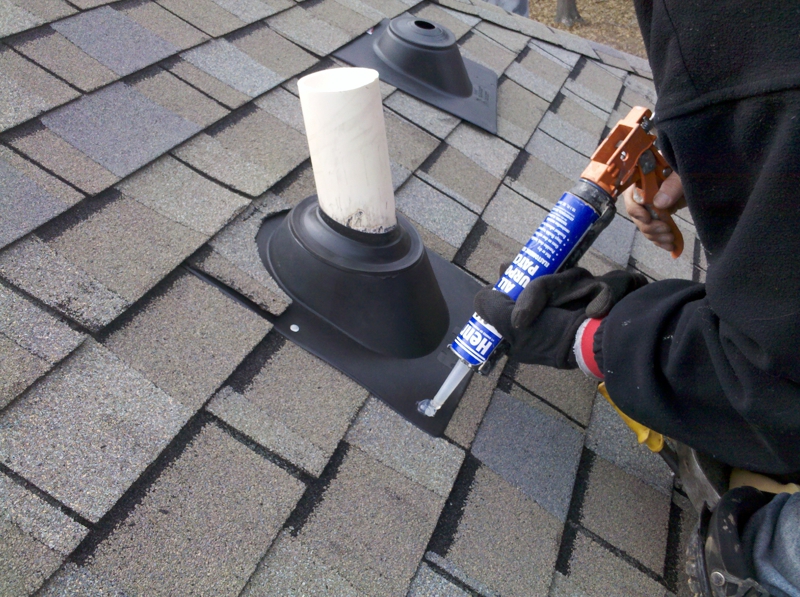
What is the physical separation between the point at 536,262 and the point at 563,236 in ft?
0.29

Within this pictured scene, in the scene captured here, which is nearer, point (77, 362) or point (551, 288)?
point (77, 362)

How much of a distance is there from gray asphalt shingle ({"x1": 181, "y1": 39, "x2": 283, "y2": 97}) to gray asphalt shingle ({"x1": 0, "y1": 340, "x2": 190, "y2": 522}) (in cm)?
108

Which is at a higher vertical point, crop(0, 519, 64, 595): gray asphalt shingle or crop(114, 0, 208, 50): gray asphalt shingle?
crop(114, 0, 208, 50): gray asphalt shingle

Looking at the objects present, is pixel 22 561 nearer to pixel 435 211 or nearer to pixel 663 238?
pixel 435 211

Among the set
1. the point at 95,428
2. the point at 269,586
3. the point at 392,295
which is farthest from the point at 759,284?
the point at 95,428

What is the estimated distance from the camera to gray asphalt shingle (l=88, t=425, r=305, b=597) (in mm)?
866

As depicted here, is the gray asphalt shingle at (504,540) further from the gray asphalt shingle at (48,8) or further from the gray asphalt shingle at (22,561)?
the gray asphalt shingle at (48,8)

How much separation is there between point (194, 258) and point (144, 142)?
1.34 feet

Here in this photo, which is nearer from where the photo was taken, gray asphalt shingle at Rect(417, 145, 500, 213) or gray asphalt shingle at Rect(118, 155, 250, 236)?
gray asphalt shingle at Rect(118, 155, 250, 236)

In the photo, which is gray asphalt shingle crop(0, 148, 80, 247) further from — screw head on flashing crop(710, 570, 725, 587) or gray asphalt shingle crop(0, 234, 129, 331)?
screw head on flashing crop(710, 570, 725, 587)

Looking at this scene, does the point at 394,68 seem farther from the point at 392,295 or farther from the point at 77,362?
the point at 77,362

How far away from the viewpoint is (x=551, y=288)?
4.39ft

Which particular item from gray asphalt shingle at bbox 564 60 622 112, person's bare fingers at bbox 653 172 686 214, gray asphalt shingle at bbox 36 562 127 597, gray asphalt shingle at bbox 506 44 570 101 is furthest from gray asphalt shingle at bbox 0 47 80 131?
gray asphalt shingle at bbox 564 60 622 112

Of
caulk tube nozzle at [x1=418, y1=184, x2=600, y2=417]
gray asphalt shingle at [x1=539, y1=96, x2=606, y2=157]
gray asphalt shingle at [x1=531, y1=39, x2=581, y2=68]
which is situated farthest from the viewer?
gray asphalt shingle at [x1=531, y1=39, x2=581, y2=68]
